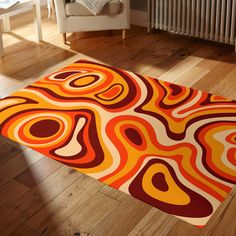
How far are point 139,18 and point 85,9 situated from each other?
837mm

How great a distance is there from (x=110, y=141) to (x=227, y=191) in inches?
31.2

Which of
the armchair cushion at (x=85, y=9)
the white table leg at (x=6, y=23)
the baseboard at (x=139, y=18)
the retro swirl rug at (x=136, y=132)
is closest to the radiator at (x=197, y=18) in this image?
the baseboard at (x=139, y=18)

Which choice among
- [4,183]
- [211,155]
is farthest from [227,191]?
[4,183]

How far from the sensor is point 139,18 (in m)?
4.79

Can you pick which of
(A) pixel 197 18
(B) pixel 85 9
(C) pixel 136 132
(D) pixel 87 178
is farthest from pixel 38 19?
(D) pixel 87 178

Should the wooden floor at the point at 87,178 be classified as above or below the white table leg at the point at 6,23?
below

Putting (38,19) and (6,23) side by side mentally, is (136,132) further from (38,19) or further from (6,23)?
(6,23)

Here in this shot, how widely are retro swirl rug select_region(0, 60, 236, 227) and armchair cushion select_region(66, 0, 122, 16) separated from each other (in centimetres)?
65

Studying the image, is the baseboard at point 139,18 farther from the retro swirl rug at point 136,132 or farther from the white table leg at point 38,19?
the retro swirl rug at point 136,132

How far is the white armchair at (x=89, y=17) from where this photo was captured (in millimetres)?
4121

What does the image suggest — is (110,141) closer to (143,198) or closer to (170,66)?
(143,198)

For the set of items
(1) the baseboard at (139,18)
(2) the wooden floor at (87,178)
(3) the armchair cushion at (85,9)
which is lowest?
(2) the wooden floor at (87,178)

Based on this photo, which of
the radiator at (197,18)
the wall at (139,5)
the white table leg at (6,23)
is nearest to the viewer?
the radiator at (197,18)

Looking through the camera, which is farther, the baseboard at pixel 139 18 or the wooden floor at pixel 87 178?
the baseboard at pixel 139 18
